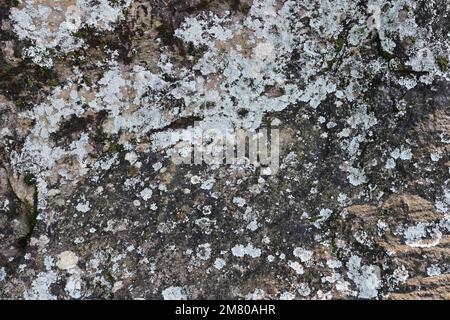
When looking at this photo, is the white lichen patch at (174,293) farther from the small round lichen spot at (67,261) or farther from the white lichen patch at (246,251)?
the small round lichen spot at (67,261)

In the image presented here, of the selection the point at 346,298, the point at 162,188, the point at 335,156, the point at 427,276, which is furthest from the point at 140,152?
the point at 427,276

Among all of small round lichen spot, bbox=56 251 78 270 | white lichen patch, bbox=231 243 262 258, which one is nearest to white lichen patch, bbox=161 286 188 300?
white lichen patch, bbox=231 243 262 258

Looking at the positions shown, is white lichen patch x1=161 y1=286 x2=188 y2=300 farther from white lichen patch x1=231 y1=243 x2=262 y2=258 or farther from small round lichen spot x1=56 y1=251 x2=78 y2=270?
small round lichen spot x1=56 y1=251 x2=78 y2=270

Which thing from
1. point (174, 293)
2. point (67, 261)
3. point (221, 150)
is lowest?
point (174, 293)

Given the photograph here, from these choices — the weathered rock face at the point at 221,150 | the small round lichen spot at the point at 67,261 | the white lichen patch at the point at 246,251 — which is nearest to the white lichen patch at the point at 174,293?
the weathered rock face at the point at 221,150

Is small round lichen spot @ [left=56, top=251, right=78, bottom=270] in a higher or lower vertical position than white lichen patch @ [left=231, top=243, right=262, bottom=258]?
lower

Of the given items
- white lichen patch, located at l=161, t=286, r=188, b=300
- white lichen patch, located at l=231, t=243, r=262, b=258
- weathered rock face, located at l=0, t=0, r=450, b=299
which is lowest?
white lichen patch, located at l=161, t=286, r=188, b=300

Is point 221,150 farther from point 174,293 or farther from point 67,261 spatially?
point 67,261

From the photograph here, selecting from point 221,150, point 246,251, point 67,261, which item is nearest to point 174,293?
point 246,251

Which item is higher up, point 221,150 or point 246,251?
point 221,150
